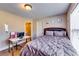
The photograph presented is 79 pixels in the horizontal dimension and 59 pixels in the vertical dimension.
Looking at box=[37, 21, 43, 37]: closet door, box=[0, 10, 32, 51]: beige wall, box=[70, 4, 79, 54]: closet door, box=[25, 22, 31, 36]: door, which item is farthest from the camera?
box=[70, 4, 79, 54]: closet door

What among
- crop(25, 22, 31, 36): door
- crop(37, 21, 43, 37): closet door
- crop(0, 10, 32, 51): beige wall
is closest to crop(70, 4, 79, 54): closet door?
crop(37, 21, 43, 37): closet door

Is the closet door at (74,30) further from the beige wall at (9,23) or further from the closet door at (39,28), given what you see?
the beige wall at (9,23)

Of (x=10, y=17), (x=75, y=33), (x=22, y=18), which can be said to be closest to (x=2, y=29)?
(x=10, y=17)

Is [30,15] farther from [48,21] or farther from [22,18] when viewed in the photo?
[48,21]

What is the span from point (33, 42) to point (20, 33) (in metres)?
0.27

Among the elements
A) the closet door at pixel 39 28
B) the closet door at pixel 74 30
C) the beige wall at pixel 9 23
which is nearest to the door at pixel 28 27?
the beige wall at pixel 9 23

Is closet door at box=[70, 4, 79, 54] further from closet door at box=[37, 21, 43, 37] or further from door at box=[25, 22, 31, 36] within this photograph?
door at box=[25, 22, 31, 36]

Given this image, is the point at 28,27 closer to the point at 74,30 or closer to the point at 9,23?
the point at 9,23

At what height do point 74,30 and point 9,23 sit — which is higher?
point 9,23

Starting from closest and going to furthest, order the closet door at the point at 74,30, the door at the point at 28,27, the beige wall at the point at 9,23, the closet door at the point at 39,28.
→ the beige wall at the point at 9,23, the door at the point at 28,27, the closet door at the point at 39,28, the closet door at the point at 74,30

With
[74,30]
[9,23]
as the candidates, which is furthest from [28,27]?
[74,30]

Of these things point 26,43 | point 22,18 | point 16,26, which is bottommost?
point 26,43

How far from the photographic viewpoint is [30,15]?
4.79ft

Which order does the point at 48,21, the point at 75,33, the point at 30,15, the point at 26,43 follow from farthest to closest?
the point at 75,33 < the point at 48,21 < the point at 26,43 < the point at 30,15
